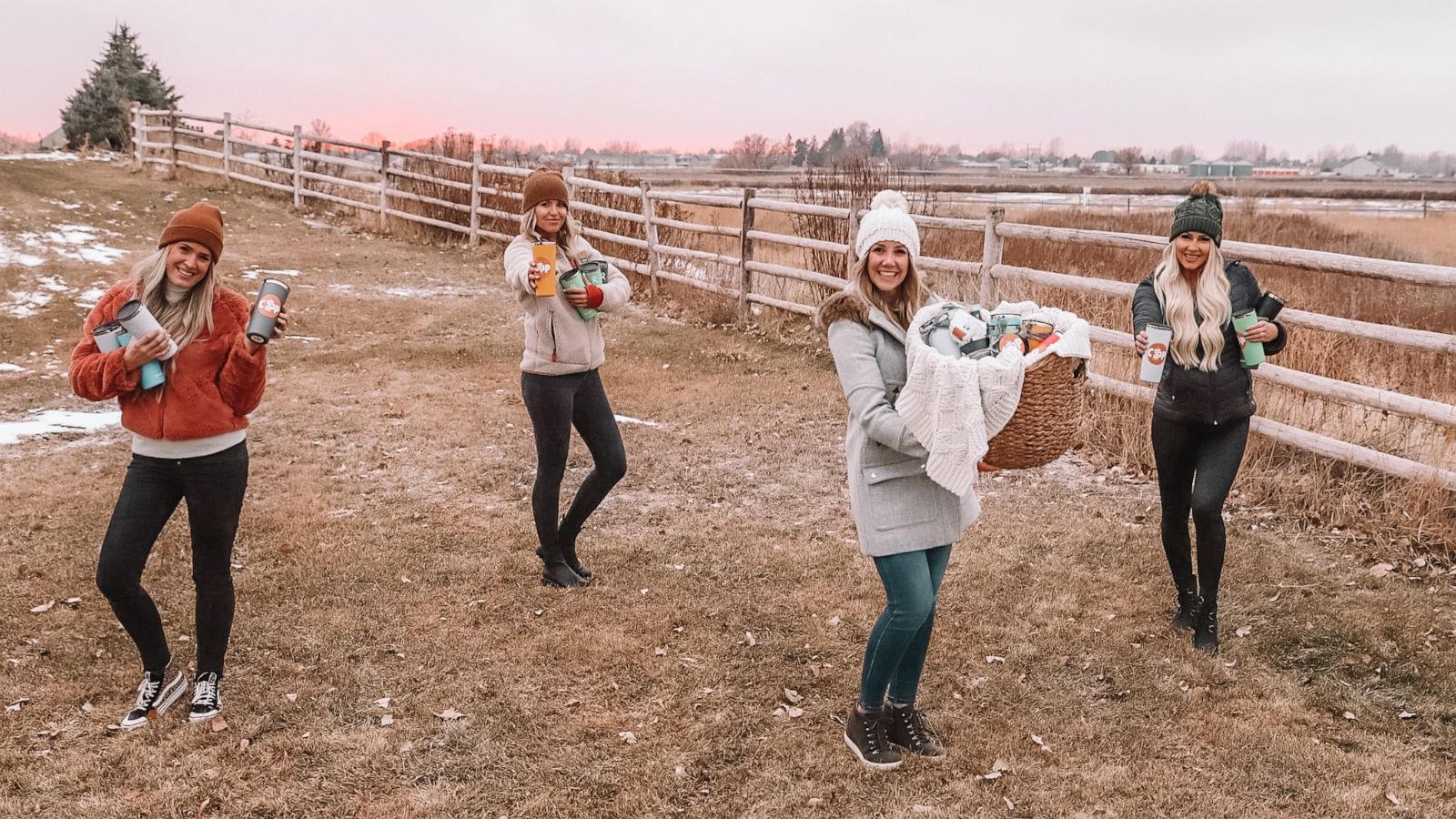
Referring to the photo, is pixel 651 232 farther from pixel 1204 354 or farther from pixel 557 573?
pixel 1204 354

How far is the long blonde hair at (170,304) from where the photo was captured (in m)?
3.45

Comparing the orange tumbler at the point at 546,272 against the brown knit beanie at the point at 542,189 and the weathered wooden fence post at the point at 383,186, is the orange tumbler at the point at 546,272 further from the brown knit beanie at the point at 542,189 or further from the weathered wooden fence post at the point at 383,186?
the weathered wooden fence post at the point at 383,186

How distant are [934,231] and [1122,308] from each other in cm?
743

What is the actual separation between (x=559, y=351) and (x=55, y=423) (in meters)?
5.27

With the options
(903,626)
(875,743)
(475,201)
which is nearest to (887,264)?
(903,626)

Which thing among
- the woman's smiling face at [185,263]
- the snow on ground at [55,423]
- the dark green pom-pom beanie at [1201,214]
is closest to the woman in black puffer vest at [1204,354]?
the dark green pom-pom beanie at [1201,214]

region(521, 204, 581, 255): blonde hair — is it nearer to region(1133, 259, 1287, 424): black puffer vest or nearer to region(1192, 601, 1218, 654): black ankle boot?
region(1133, 259, 1287, 424): black puffer vest

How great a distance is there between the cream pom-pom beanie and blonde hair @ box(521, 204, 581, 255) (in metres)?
1.71

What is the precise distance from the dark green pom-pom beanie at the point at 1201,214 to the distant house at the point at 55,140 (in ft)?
113

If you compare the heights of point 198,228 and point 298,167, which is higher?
point 298,167

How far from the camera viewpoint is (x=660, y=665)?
14.2ft

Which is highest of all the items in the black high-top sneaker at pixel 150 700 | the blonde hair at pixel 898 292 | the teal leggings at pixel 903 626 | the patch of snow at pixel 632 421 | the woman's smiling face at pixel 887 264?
the woman's smiling face at pixel 887 264

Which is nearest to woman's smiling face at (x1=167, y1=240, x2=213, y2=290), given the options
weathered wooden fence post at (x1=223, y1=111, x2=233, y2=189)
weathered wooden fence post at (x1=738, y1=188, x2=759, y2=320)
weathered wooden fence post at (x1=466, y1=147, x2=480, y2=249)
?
weathered wooden fence post at (x1=738, y1=188, x2=759, y2=320)

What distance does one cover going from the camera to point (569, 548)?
512 centimetres
